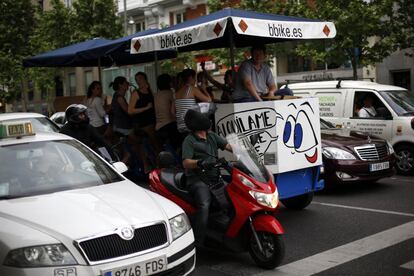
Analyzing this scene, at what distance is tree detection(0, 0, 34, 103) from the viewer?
106 ft

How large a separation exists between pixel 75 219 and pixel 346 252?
3170mm

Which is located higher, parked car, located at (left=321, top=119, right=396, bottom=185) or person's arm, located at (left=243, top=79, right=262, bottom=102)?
person's arm, located at (left=243, top=79, right=262, bottom=102)

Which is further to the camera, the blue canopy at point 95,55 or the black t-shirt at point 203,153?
the blue canopy at point 95,55

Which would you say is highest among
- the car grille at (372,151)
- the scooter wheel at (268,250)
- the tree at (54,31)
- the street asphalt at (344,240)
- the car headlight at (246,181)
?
the tree at (54,31)

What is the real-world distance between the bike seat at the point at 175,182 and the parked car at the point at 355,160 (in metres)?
3.50

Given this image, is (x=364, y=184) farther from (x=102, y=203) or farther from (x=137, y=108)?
(x=102, y=203)

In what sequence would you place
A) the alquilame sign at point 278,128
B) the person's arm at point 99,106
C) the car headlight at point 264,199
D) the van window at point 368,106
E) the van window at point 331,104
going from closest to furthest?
the car headlight at point 264,199
the alquilame sign at point 278,128
the person's arm at point 99,106
the van window at point 368,106
the van window at point 331,104

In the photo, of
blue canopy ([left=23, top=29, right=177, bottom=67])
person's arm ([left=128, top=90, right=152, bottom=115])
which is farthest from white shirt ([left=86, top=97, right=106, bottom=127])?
person's arm ([left=128, top=90, right=152, bottom=115])

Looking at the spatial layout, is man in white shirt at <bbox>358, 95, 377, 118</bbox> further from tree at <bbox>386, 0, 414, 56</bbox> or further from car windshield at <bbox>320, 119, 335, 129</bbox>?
tree at <bbox>386, 0, 414, 56</bbox>

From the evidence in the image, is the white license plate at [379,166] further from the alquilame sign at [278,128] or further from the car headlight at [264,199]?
the car headlight at [264,199]

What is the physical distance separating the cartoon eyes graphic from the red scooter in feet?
4.50

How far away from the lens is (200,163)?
563 cm

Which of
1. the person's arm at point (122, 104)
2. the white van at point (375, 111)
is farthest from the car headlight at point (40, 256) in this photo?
the white van at point (375, 111)

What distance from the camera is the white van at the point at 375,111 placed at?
1123 centimetres
